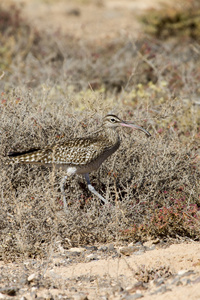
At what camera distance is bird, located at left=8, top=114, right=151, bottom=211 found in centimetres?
584

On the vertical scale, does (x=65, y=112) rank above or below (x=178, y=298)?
above

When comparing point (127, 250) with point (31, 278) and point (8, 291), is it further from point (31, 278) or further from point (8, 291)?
point (8, 291)

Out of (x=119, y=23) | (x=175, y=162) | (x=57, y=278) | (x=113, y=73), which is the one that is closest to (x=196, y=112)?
(x=175, y=162)

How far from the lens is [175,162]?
6.26m

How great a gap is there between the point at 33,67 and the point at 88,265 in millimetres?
6916

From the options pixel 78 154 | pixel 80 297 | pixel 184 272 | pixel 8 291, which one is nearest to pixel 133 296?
pixel 80 297

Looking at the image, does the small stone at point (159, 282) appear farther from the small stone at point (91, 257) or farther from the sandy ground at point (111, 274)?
the small stone at point (91, 257)

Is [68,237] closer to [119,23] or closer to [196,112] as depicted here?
[196,112]

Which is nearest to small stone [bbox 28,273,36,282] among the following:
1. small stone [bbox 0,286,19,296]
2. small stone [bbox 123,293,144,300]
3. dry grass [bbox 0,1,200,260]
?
small stone [bbox 0,286,19,296]

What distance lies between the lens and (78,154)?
5.96 metres

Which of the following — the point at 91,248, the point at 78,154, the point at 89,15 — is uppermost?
the point at 78,154

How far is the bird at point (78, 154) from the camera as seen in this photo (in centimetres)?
584

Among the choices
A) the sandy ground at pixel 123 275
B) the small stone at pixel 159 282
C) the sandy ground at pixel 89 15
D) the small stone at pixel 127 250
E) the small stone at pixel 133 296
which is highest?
the sandy ground at pixel 89 15

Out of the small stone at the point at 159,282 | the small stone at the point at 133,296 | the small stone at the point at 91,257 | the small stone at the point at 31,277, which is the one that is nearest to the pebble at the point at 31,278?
the small stone at the point at 31,277
